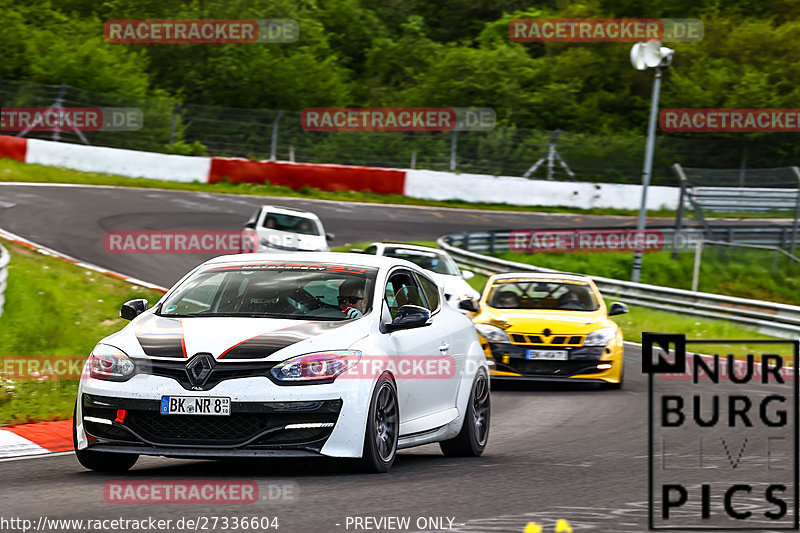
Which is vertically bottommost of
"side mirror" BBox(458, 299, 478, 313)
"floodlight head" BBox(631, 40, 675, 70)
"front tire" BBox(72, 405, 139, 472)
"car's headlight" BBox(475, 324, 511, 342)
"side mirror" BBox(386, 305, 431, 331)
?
"front tire" BBox(72, 405, 139, 472)

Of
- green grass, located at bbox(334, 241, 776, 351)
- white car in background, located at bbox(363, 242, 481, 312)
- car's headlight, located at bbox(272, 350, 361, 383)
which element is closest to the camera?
car's headlight, located at bbox(272, 350, 361, 383)

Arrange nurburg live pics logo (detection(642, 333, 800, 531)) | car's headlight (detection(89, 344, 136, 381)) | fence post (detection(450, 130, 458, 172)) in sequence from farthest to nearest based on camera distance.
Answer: fence post (detection(450, 130, 458, 172)) → car's headlight (detection(89, 344, 136, 381)) → nurburg live pics logo (detection(642, 333, 800, 531))

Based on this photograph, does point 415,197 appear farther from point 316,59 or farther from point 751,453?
point 751,453

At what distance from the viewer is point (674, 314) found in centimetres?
2438

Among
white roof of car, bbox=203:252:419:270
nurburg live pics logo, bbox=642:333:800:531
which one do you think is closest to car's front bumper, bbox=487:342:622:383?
nurburg live pics logo, bbox=642:333:800:531

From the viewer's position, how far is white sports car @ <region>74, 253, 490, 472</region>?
7.27 m

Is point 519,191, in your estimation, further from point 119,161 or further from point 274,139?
point 119,161

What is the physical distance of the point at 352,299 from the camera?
8398 millimetres

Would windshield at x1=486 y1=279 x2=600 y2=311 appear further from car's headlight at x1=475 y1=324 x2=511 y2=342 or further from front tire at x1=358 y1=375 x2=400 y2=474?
front tire at x1=358 y1=375 x2=400 y2=474

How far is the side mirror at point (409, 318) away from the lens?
8.22m

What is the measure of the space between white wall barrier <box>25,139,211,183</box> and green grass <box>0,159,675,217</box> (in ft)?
0.83

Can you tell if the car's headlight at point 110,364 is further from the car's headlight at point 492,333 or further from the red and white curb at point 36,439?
the car's headlight at point 492,333

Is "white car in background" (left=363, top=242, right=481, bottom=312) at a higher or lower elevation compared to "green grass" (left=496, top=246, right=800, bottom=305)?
higher

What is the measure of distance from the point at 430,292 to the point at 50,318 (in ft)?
25.6
